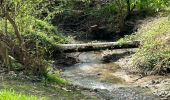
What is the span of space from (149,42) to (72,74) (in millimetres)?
3750

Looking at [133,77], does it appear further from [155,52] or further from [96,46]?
[96,46]

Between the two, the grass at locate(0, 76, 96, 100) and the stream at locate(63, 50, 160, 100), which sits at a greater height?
the grass at locate(0, 76, 96, 100)

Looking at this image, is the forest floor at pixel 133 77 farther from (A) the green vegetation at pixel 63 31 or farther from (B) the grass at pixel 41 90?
(B) the grass at pixel 41 90

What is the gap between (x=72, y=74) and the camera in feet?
59.8

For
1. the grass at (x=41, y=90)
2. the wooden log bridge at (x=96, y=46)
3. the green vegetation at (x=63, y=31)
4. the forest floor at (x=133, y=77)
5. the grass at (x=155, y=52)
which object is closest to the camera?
the grass at (x=41, y=90)

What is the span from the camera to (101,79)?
17391 mm

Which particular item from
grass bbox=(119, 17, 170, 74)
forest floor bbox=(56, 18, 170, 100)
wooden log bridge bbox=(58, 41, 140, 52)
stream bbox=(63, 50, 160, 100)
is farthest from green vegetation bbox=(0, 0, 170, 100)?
stream bbox=(63, 50, 160, 100)

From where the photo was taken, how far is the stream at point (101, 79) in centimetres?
1419

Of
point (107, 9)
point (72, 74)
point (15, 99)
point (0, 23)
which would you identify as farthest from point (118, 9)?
point (15, 99)

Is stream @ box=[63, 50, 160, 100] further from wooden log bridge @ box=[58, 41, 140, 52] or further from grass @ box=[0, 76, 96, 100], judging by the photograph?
grass @ box=[0, 76, 96, 100]

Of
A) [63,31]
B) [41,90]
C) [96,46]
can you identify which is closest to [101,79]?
[96,46]

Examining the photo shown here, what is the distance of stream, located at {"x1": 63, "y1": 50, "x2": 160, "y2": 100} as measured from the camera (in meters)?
14.2

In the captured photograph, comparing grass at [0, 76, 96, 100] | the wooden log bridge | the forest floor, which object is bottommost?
the forest floor

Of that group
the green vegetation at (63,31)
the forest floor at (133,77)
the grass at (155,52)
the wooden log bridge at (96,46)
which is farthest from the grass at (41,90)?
the wooden log bridge at (96,46)
